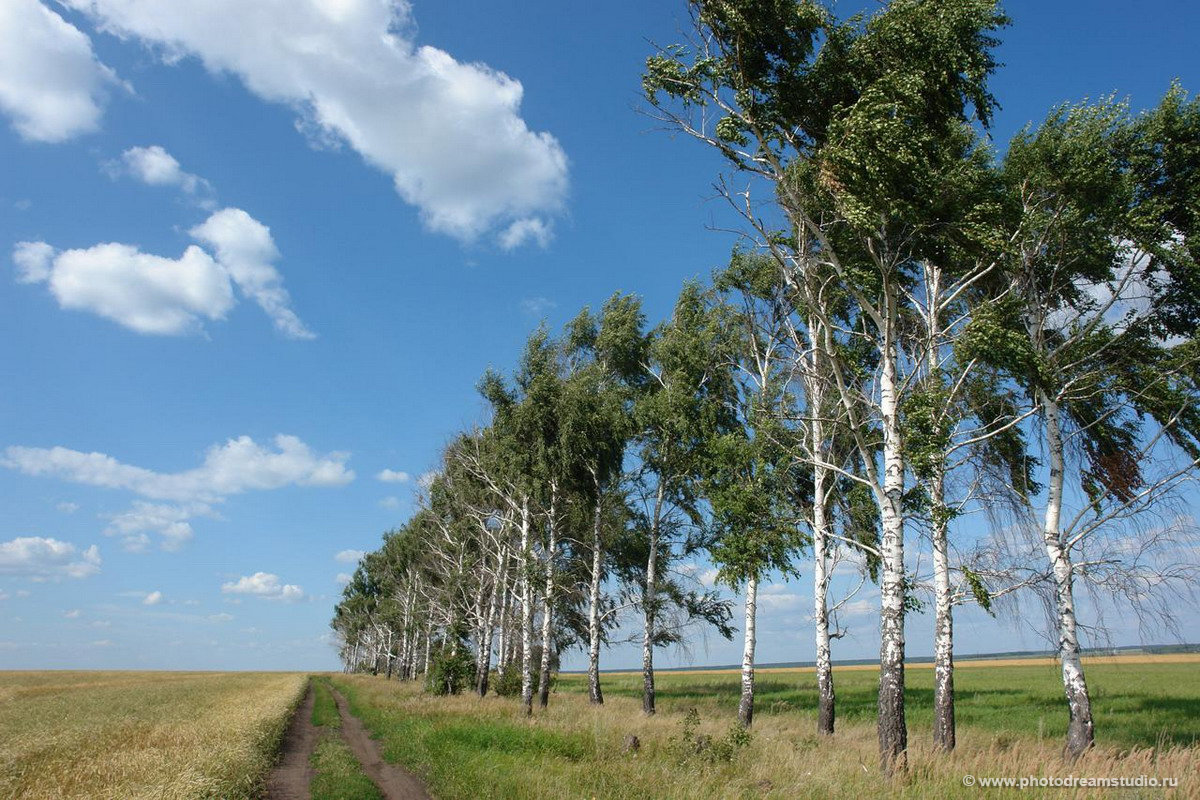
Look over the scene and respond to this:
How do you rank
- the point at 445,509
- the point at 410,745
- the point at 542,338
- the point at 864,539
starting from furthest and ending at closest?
the point at 445,509 < the point at 542,338 < the point at 864,539 < the point at 410,745

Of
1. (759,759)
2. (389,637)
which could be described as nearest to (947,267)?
(759,759)

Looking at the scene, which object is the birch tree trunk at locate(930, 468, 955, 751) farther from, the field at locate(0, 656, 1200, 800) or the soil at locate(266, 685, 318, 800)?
the soil at locate(266, 685, 318, 800)

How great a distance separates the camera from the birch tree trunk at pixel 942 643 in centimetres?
1495

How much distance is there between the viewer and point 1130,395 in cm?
1593

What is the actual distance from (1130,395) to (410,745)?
67.8 feet

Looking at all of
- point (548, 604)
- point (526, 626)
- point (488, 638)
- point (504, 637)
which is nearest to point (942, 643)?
point (548, 604)

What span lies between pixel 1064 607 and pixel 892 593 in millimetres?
6040

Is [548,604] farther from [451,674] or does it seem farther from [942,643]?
[942,643]

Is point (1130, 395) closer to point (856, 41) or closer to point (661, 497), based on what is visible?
point (856, 41)

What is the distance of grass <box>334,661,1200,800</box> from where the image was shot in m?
10.5

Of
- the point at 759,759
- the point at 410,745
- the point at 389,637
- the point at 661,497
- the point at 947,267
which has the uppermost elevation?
the point at 947,267

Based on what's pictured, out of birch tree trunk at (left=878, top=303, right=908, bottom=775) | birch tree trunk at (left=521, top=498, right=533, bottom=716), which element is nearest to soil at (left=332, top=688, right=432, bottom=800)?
birch tree trunk at (left=521, top=498, right=533, bottom=716)

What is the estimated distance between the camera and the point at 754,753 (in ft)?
46.2

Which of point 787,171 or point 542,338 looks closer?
point 787,171
